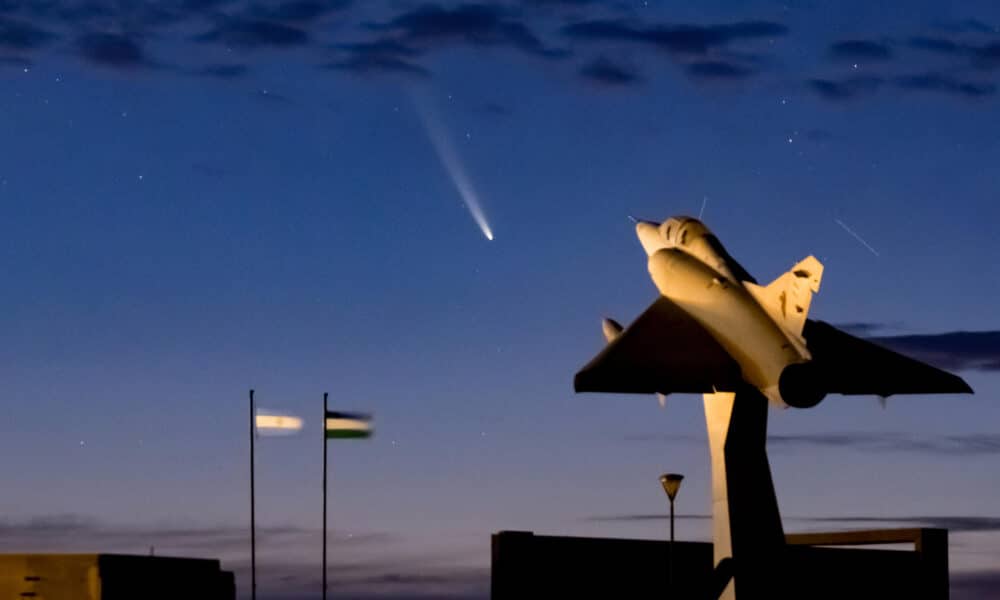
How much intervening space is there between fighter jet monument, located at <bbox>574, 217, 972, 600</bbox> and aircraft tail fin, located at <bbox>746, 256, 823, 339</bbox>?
0.14 meters

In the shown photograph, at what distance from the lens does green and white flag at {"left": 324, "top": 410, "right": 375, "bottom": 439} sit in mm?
63206

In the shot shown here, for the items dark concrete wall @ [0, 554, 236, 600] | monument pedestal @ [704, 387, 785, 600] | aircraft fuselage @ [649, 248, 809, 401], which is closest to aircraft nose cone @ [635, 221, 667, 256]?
aircraft fuselage @ [649, 248, 809, 401]

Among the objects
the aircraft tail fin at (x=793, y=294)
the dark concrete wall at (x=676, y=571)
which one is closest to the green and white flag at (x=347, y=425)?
the dark concrete wall at (x=676, y=571)

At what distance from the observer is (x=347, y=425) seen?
6331 cm

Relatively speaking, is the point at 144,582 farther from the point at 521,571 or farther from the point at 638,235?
the point at 638,235

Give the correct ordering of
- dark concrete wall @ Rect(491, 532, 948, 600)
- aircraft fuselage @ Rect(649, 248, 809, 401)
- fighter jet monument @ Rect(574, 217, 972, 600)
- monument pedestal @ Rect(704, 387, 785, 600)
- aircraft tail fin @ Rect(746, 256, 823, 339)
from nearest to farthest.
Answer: aircraft tail fin @ Rect(746, 256, 823, 339) < aircraft fuselage @ Rect(649, 248, 809, 401) < fighter jet monument @ Rect(574, 217, 972, 600) < monument pedestal @ Rect(704, 387, 785, 600) < dark concrete wall @ Rect(491, 532, 948, 600)

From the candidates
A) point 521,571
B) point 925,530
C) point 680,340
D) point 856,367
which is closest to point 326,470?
point 521,571

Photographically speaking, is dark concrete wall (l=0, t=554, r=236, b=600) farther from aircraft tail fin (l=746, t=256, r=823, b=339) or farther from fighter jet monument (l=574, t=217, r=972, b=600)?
aircraft tail fin (l=746, t=256, r=823, b=339)

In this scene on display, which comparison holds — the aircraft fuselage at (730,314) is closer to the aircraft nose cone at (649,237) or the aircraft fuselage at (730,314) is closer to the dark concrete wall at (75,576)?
the aircraft nose cone at (649,237)

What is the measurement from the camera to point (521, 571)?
6344 cm

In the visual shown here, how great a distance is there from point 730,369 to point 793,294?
4678 mm

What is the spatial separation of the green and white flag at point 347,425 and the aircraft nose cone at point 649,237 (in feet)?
33.3

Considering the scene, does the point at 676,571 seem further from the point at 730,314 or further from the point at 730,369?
the point at 730,314

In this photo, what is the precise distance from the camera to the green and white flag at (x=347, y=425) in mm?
63206
